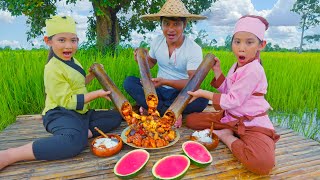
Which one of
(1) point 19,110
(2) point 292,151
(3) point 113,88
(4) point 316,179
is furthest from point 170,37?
(1) point 19,110

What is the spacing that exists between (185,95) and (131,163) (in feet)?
3.34

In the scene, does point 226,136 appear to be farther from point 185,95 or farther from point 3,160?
point 3,160

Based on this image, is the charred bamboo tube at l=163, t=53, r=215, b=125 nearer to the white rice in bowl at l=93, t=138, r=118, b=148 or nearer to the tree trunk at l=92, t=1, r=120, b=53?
the white rice in bowl at l=93, t=138, r=118, b=148

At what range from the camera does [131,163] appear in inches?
103

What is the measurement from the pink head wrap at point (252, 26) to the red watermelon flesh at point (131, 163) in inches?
62.1

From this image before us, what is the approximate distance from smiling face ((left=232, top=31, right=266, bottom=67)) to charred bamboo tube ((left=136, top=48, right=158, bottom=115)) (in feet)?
3.36

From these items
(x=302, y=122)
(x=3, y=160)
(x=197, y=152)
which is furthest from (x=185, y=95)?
(x=302, y=122)

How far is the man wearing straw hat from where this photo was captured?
12.1 feet

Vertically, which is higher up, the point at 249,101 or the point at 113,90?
the point at 113,90

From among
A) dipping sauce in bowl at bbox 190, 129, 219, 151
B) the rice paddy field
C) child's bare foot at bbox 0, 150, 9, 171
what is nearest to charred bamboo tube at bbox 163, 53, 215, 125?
dipping sauce in bowl at bbox 190, 129, 219, 151

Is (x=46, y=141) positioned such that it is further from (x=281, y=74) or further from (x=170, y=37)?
(x=281, y=74)

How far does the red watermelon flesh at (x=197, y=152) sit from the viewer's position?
269 centimetres

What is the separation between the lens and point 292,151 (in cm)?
325

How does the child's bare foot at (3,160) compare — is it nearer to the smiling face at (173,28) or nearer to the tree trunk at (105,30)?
the smiling face at (173,28)
